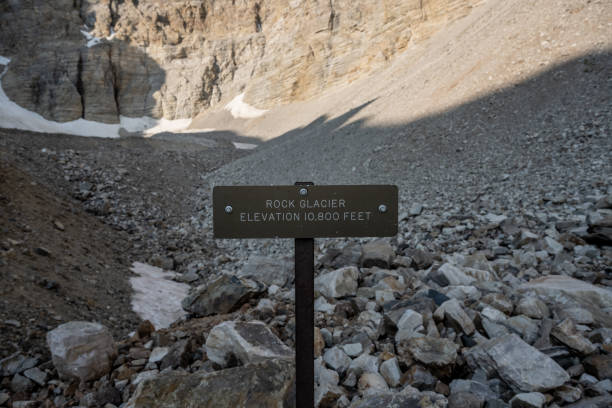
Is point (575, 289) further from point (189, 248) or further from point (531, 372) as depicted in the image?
point (189, 248)

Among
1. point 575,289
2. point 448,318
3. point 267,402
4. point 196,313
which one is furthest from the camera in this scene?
point 196,313

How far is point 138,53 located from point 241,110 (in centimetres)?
1848

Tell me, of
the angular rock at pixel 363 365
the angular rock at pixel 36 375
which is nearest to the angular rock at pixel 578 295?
the angular rock at pixel 363 365

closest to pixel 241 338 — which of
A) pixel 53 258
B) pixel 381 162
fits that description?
pixel 53 258

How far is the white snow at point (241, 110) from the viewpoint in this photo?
36.2 m

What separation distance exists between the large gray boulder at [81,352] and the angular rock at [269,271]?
6.41 ft

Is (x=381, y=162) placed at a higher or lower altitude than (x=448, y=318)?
higher

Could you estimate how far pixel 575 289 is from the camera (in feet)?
10.3

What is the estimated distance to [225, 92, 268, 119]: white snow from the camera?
36.2m

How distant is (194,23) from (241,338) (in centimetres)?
5149

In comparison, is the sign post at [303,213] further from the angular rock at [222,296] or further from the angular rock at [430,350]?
the angular rock at [222,296]

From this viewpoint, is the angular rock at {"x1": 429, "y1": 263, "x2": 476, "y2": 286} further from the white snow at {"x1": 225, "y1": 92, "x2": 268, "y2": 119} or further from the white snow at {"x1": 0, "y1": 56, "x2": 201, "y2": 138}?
the white snow at {"x1": 0, "y1": 56, "x2": 201, "y2": 138}

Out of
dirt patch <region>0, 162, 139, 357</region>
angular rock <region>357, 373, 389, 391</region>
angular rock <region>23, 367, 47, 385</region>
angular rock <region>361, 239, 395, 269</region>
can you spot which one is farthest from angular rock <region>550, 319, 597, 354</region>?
dirt patch <region>0, 162, 139, 357</region>

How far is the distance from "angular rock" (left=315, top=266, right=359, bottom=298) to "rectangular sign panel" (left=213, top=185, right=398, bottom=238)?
177 cm
